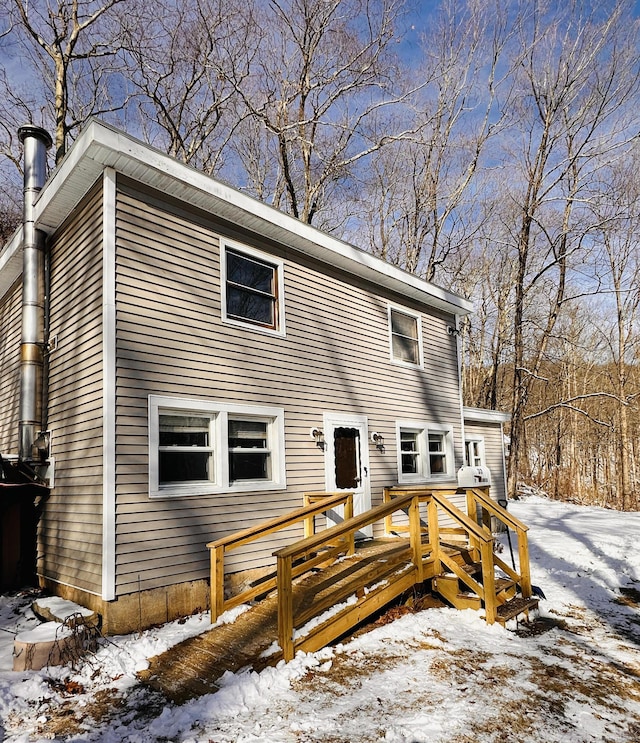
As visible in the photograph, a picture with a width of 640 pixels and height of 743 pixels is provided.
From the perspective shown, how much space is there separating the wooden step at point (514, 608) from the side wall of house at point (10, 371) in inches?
280

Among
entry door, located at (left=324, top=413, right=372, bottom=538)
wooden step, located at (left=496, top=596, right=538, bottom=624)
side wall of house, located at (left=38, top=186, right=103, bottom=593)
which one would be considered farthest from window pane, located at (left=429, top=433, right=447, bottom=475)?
side wall of house, located at (left=38, top=186, right=103, bottom=593)

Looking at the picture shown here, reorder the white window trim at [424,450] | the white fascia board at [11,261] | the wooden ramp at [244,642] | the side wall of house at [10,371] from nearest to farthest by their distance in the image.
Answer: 1. the wooden ramp at [244,642]
2. the white fascia board at [11,261]
3. the side wall of house at [10,371]
4. the white window trim at [424,450]

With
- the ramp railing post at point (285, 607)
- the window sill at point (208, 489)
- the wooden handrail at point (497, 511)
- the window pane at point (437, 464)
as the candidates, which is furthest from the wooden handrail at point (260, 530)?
the window pane at point (437, 464)

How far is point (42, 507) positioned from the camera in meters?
6.81

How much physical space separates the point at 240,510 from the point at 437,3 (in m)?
17.0

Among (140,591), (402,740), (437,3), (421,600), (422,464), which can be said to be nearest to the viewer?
(402,740)

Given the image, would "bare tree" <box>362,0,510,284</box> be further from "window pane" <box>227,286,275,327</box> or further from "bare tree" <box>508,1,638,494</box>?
"window pane" <box>227,286,275,327</box>

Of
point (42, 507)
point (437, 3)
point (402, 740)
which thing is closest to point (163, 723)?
point (402, 740)

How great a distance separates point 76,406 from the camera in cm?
605

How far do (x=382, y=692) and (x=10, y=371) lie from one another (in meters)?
7.53

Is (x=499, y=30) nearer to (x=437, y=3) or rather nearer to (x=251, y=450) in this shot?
(x=437, y=3)

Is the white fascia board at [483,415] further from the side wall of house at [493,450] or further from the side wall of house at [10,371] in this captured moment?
the side wall of house at [10,371]

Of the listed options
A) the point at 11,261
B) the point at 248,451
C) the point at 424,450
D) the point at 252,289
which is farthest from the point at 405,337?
the point at 11,261

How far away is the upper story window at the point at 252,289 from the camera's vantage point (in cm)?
700
